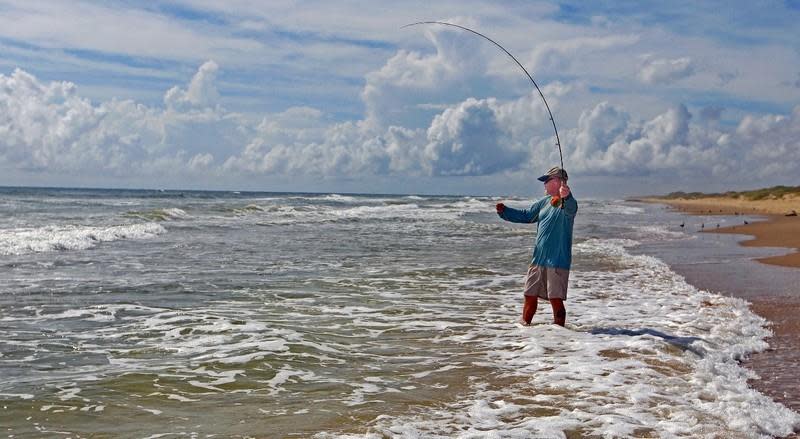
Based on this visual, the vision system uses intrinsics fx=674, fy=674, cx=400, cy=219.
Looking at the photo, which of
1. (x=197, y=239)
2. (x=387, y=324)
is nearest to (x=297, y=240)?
(x=197, y=239)

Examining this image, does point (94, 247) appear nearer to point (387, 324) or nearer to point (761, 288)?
point (387, 324)

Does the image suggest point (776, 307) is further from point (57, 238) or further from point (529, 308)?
point (57, 238)

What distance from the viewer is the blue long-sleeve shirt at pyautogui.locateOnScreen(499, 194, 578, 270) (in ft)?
24.1

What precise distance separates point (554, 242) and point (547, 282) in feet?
1.46

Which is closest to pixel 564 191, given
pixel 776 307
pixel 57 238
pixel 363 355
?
pixel 363 355

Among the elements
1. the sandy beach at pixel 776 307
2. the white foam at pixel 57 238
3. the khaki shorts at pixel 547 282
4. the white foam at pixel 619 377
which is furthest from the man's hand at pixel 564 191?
the white foam at pixel 57 238

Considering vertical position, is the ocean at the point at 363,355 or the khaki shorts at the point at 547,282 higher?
the khaki shorts at the point at 547,282

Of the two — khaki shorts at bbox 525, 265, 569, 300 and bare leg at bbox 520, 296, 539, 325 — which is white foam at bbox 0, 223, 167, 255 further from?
khaki shorts at bbox 525, 265, 569, 300

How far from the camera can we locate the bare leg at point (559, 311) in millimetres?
7469

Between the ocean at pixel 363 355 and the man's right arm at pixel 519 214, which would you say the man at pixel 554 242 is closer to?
the man's right arm at pixel 519 214

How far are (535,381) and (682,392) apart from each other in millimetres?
1104

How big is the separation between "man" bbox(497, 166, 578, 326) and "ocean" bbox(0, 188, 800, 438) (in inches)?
18.1

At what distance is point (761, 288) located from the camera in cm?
1062

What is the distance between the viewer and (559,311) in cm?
755
